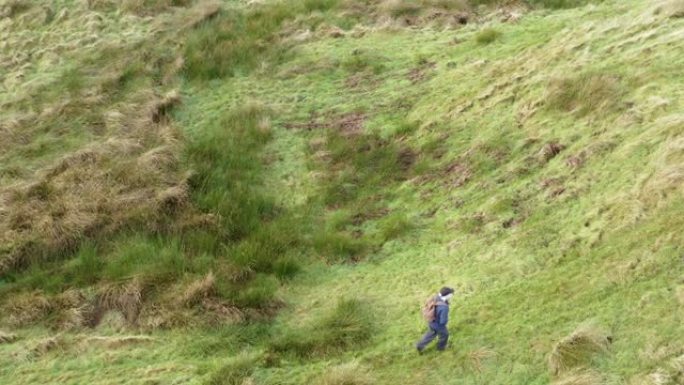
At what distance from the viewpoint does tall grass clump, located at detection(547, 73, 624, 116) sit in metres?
Result: 15.5

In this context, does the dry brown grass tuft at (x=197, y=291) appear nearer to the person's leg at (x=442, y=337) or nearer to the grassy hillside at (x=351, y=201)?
the grassy hillside at (x=351, y=201)

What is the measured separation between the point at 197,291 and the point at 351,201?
4863mm

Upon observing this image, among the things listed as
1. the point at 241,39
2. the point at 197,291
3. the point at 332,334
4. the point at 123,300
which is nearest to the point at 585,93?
the point at 332,334

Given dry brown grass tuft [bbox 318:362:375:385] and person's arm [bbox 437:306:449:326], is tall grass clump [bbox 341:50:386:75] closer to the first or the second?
person's arm [bbox 437:306:449:326]

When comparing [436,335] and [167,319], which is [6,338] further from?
[436,335]

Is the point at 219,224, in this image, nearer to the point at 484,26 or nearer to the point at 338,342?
the point at 338,342

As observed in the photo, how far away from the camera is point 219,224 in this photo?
52.4ft

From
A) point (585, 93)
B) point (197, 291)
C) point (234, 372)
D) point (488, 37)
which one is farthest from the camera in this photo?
point (488, 37)

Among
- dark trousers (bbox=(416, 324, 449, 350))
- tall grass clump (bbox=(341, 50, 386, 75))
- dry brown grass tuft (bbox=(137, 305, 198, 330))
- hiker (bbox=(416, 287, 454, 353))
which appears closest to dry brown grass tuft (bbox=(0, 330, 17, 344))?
dry brown grass tuft (bbox=(137, 305, 198, 330))

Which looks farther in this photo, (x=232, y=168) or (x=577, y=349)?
(x=232, y=168)

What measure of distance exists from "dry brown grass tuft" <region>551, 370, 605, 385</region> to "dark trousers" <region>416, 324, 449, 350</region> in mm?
1943

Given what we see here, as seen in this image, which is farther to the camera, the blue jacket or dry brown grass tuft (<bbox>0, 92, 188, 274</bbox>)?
dry brown grass tuft (<bbox>0, 92, 188, 274</bbox>)

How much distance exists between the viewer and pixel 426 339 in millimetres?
11352

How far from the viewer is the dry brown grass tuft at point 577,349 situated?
33.2 ft
